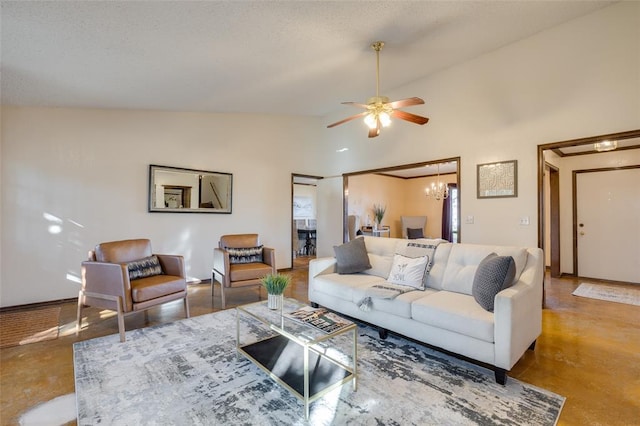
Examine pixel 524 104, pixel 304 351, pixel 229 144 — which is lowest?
pixel 304 351

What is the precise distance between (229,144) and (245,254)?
228 centimetres

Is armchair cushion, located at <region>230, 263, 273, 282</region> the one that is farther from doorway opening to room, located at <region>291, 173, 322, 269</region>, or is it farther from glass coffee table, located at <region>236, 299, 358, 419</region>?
doorway opening to room, located at <region>291, 173, 322, 269</region>

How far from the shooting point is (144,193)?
179 inches

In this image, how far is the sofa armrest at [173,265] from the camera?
346 centimetres

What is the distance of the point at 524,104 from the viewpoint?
3816 mm

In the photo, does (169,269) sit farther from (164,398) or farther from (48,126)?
(48,126)

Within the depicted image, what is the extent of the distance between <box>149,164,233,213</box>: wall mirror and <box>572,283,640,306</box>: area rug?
19.3ft

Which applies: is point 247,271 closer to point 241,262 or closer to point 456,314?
point 241,262

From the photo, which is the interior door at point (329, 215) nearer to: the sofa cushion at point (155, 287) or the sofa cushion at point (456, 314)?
the sofa cushion at point (155, 287)

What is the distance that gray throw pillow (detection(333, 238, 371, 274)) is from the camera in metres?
3.52

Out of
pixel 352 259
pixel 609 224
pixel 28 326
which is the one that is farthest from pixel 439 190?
pixel 28 326

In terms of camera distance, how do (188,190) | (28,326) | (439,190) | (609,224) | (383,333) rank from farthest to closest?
(439,190), (609,224), (188,190), (28,326), (383,333)

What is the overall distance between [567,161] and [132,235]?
309 inches

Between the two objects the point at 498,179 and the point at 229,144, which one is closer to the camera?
the point at 498,179
